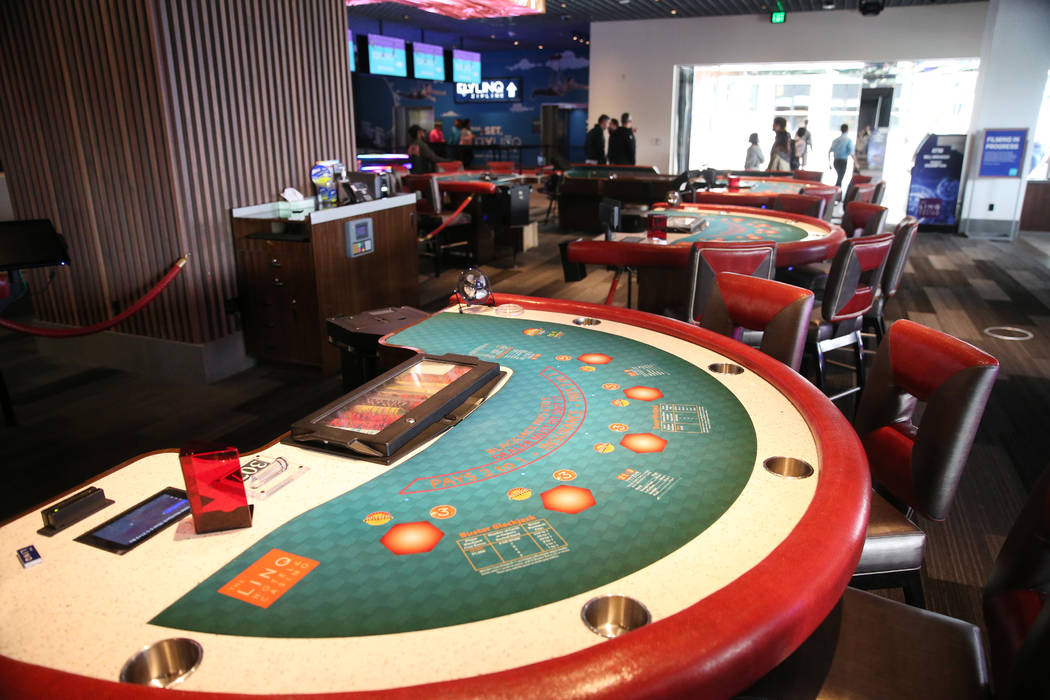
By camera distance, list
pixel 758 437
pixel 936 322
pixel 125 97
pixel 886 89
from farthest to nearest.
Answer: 1. pixel 886 89
2. pixel 936 322
3. pixel 125 97
4. pixel 758 437

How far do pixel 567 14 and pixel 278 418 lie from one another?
9.76 meters

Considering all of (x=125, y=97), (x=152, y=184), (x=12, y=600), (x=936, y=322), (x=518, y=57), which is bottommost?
(x=936, y=322)

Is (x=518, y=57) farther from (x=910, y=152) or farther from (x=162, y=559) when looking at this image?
(x=162, y=559)

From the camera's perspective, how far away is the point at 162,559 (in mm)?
1130

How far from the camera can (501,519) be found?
1.24 meters

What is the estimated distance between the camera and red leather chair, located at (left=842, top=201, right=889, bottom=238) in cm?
457

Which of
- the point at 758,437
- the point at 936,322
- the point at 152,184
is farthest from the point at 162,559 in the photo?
the point at 936,322

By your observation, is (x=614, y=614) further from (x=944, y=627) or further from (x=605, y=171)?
(x=605, y=171)

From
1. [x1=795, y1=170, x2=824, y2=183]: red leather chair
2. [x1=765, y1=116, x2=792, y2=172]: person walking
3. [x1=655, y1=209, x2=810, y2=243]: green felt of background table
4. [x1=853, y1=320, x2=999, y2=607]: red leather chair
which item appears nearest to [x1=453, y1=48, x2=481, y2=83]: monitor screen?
[x1=765, y1=116, x2=792, y2=172]: person walking

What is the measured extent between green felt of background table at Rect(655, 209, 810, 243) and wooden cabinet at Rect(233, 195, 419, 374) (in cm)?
202

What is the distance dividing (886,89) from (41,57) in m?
10.7

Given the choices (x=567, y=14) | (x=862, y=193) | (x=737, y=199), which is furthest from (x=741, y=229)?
(x=567, y=14)

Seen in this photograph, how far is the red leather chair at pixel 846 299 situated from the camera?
331 centimetres

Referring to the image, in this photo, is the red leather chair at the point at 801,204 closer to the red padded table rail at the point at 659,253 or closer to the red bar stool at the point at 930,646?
the red padded table rail at the point at 659,253
